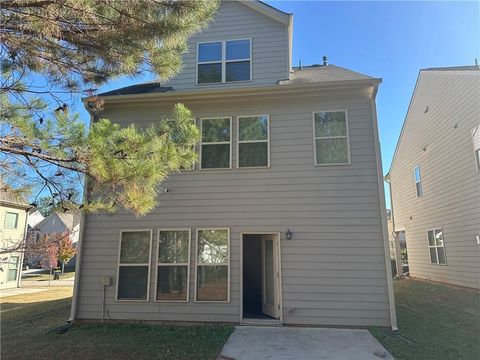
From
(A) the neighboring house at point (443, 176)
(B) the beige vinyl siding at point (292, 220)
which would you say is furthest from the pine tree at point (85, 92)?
(A) the neighboring house at point (443, 176)

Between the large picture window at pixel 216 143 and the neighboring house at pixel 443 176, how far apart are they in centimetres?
738

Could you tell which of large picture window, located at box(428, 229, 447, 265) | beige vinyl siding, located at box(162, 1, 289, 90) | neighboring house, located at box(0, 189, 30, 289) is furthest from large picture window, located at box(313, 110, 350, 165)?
neighboring house, located at box(0, 189, 30, 289)

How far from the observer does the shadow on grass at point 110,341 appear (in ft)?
18.7

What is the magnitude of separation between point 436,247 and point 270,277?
318 inches

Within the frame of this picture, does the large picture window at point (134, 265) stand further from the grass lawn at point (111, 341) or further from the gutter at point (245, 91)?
the gutter at point (245, 91)

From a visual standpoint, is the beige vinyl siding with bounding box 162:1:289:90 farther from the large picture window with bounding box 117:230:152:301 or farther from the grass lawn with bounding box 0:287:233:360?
the grass lawn with bounding box 0:287:233:360

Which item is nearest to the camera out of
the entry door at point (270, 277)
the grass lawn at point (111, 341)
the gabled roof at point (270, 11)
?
the grass lawn at point (111, 341)

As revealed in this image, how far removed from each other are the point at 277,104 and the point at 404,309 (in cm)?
636

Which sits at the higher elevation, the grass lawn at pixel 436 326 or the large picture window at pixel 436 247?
the large picture window at pixel 436 247

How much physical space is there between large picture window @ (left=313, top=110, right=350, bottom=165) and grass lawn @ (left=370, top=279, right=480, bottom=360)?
12.0 ft

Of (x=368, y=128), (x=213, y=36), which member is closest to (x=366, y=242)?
(x=368, y=128)

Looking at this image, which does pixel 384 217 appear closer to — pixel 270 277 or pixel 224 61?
pixel 270 277

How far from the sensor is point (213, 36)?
359 inches

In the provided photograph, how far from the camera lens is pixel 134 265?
26.0ft
